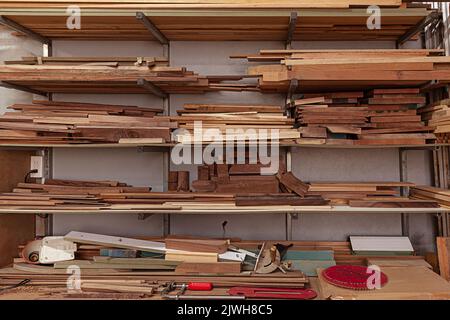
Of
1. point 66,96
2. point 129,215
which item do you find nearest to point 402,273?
point 129,215

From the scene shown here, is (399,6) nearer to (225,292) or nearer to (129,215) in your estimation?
(225,292)

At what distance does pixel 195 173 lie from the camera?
2586 mm

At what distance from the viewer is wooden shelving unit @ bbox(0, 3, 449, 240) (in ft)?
6.88

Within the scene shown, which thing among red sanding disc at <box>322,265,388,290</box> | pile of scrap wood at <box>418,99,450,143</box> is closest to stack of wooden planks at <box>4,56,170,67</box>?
red sanding disc at <box>322,265,388,290</box>

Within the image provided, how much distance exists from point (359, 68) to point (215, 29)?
1060 mm

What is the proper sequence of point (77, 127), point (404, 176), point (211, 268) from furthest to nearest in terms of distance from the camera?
point (404, 176) → point (77, 127) → point (211, 268)

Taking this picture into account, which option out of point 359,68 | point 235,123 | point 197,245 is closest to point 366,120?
point 359,68

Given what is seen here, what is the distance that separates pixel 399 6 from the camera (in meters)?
2.14

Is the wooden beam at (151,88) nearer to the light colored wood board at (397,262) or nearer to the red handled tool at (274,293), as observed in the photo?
the red handled tool at (274,293)

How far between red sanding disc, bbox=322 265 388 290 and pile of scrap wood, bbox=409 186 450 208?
2.12 ft

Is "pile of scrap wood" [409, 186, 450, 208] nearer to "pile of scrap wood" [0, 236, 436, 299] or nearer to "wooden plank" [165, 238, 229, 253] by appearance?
"pile of scrap wood" [0, 236, 436, 299]

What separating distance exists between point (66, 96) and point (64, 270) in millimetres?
1369

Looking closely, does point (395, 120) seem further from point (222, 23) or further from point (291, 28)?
point (222, 23)

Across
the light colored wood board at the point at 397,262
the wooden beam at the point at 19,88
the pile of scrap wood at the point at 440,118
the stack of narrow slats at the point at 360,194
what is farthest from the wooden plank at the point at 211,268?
the wooden beam at the point at 19,88
